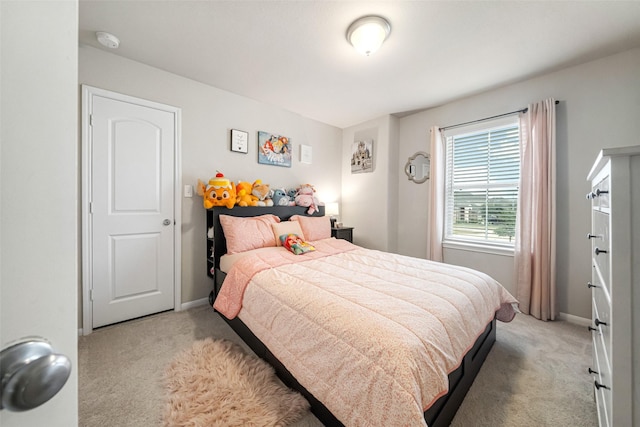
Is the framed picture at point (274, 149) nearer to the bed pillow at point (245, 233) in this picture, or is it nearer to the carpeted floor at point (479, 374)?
the bed pillow at point (245, 233)

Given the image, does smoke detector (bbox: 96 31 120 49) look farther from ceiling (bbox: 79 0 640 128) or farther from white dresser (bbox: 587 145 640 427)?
white dresser (bbox: 587 145 640 427)

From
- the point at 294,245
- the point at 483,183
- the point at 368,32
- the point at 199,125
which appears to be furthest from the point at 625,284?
the point at 199,125

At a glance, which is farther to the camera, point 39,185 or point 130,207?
point 130,207

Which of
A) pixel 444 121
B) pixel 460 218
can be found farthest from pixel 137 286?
pixel 444 121

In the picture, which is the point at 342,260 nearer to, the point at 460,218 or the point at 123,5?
the point at 460,218

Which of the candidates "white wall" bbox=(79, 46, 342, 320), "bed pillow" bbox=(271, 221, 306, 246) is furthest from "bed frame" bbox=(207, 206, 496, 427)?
"bed pillow" bbox=(271, 221, 306, 246)

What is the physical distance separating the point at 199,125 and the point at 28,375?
9.73ft

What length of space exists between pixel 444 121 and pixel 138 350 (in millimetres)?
4102

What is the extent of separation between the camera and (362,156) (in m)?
3.98

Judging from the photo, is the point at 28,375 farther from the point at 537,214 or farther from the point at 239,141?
the point at 537,214

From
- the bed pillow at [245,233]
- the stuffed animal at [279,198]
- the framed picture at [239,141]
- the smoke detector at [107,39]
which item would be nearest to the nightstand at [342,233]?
the stuffed animal at [279,198]

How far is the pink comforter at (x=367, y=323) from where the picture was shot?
3.25ft

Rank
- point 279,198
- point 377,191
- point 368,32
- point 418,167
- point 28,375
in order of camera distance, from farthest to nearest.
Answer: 1. point 377,191
2. point 418,167
3. point 279,198
4. point 368,32
5. point 28,375

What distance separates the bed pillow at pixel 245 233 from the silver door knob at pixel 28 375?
7.45ft
